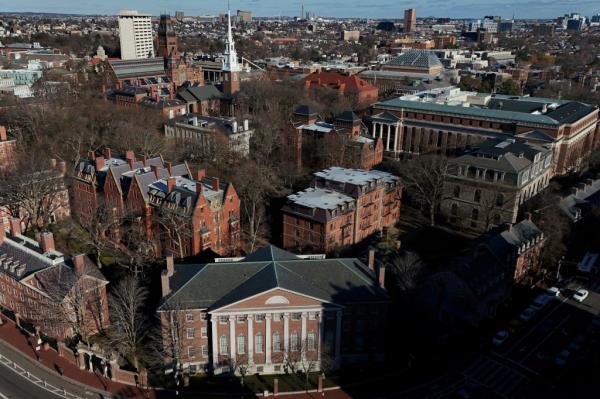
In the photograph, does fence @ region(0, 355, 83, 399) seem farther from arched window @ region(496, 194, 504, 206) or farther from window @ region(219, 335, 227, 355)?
arched window @ region(496, 194, 504, 206)

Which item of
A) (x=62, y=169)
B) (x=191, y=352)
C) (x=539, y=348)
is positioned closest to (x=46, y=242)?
Result: (x=191, y=352)

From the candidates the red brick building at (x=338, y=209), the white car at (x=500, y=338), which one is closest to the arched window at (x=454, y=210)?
the red brick building at (x=338, y=209)

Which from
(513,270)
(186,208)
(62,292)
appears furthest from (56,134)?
(513,270)

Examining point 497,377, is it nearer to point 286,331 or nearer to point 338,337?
point 338,337

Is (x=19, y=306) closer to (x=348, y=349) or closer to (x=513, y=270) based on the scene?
(x=348, y=349)

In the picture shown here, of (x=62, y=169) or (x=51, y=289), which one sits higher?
(x=62, y=169)

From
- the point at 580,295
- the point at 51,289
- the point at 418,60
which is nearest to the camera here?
the point at 51,289

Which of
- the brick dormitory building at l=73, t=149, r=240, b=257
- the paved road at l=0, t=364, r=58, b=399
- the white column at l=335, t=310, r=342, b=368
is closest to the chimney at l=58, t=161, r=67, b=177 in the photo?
the brick dormitory building at l=73, t=149, r=240, b=257
